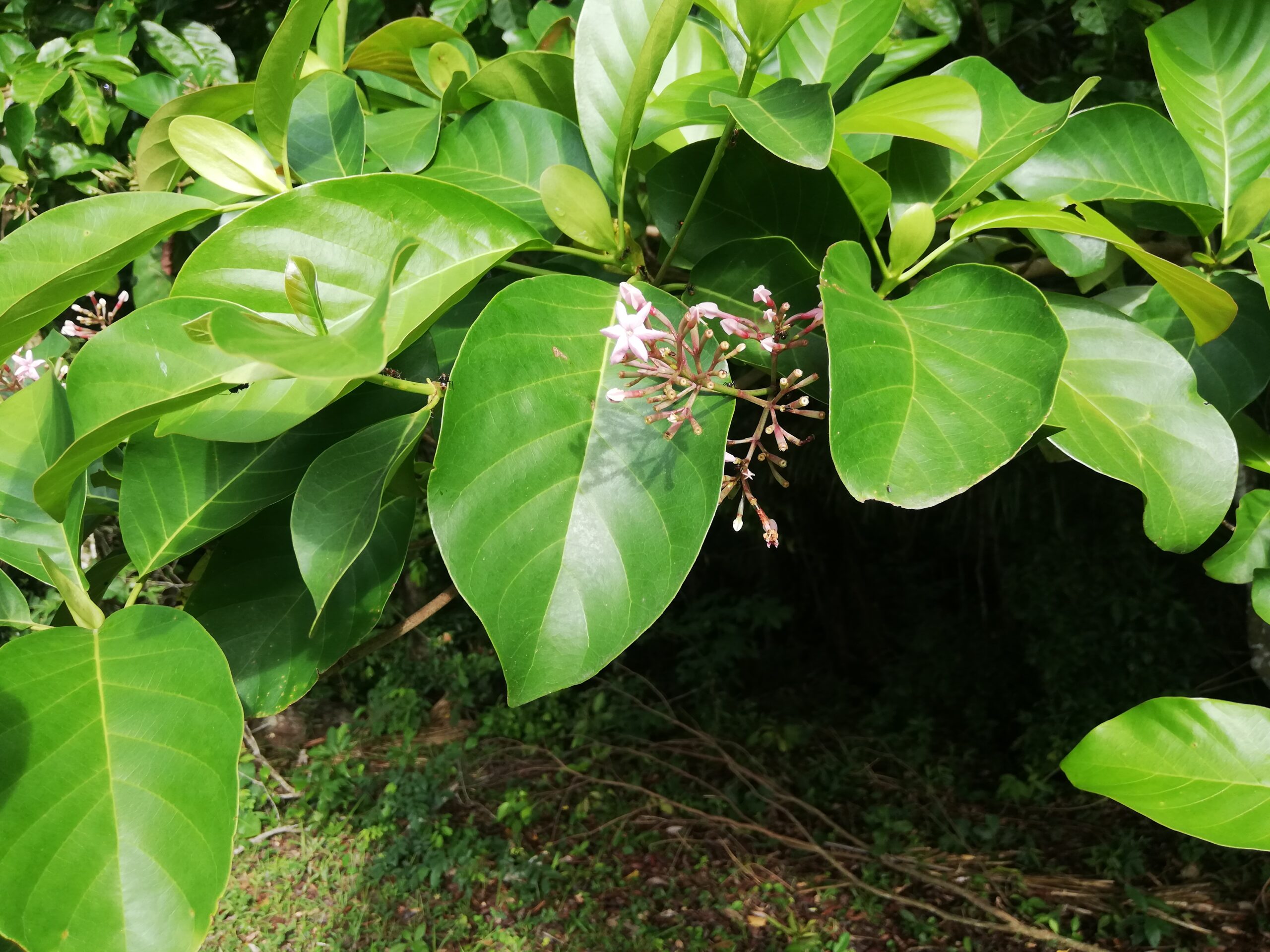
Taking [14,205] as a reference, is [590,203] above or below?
above

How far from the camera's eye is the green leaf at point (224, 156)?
51cm

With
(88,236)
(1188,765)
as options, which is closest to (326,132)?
(88,236)

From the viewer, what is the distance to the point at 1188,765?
504mm

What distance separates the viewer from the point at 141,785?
38 cm

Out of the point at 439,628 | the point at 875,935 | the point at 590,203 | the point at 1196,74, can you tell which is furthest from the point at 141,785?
the point at 439,628

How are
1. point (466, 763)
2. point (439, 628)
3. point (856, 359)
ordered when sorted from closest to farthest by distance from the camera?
point (856, 359) → point (466, 763) → point (439, 628)

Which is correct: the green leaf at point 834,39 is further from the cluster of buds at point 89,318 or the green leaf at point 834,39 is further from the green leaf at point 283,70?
the cluster of buds at point 89,318

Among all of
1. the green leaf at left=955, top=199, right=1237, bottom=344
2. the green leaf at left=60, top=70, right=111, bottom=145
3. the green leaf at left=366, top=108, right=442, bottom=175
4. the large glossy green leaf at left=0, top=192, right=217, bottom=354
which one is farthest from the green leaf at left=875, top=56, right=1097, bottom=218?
the green leaf at left=60, top=70, right=111, bottom=145

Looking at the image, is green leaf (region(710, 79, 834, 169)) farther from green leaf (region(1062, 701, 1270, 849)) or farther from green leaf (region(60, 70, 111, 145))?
Result: green leaf (region(60, 70, 111, 145))

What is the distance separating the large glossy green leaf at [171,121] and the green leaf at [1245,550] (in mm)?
694

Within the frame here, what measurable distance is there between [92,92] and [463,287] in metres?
1.38

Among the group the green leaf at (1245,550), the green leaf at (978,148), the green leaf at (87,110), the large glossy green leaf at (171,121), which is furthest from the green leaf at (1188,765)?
the green leaf at (87,110)

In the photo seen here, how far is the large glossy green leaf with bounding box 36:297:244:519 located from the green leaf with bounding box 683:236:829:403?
0.24 metres

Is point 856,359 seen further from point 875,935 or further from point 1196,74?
point 875,935
